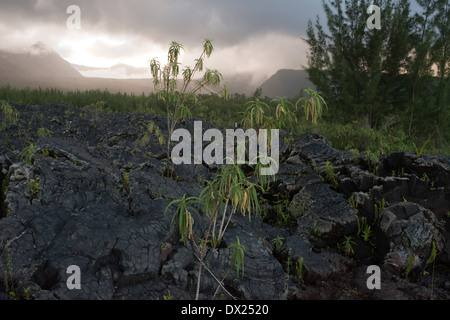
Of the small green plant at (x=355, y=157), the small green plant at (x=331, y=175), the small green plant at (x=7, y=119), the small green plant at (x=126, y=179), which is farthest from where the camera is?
the small green plant at (x=7, y=119)

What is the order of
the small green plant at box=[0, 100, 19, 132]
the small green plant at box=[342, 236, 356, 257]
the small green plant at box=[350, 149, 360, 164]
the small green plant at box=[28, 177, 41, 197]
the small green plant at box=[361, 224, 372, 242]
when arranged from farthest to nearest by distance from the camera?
the small green plant at box=[0, 100, 19, 132] < the small green plant at box=[350, 149, 360, 164] < the small green plant at box=[361, 224, 372, 242] < the small green plant at box=[342, 236, 356, 257] < the small green plant at box=[28, 177, 41, 197]

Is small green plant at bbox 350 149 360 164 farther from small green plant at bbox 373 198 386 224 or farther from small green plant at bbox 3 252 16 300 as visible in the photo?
small green plant at bbox 3 252 16 300

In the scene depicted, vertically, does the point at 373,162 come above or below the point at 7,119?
below

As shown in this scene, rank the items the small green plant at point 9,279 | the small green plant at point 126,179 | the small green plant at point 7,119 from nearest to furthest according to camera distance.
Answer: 1. the small green plant at point 9,279
2. the small green plant at point 126,179
3. the small green plant at point 7,119

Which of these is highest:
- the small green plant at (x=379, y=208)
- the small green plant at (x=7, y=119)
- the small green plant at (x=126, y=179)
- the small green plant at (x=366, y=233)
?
the small green plant at (x=7, y=119)

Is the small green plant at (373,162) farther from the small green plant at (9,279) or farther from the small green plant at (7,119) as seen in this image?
the small green plant at (7,119)

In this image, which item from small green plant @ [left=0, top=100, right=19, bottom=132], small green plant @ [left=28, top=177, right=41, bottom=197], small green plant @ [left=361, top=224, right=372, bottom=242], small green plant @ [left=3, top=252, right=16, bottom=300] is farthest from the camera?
small green plant @ [left=0, top=100, right=19, bottom=132]

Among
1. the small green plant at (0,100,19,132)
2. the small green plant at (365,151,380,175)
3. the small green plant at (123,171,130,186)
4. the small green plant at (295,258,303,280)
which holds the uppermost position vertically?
the small green plant at (0,100,19,132)

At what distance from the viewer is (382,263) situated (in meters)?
4.29

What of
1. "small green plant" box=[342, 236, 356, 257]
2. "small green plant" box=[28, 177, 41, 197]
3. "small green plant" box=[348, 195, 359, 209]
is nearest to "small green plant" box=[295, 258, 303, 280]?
"small green plant" box=[342, 236, 356, 257]

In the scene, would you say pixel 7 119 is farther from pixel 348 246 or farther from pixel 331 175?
pixel 348 246

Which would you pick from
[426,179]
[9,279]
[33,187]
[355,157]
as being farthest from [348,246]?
[33,187]

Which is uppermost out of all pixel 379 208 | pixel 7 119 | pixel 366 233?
pixel 7 119

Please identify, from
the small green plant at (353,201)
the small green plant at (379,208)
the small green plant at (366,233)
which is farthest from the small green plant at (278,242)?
the small green plant at (379,208)
